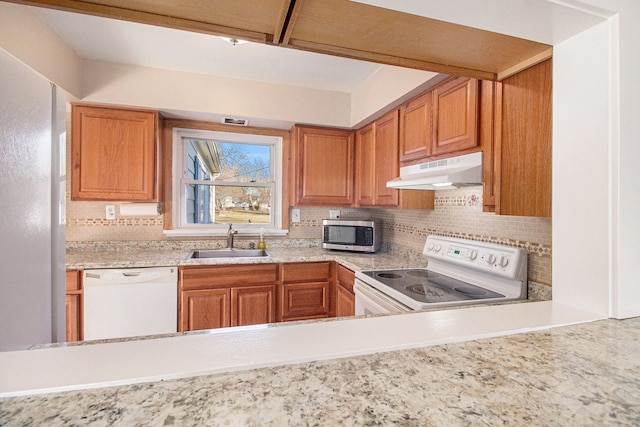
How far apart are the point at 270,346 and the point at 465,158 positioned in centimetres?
135

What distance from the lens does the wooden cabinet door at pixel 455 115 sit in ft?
4.99

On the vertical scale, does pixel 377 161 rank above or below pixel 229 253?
above

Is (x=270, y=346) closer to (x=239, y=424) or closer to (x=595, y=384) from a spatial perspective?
(x=239, y=424)

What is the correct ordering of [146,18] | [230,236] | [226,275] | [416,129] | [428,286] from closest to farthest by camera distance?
1. [146,18]
2. [428,286]
3. [416,129]
4. [226,275]
5. [230,236]

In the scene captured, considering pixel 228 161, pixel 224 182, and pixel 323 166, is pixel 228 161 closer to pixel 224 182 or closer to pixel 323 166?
pixel 224 182

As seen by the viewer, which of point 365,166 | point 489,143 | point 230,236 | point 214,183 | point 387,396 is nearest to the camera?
point 387,396

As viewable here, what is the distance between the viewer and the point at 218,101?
2561 mm

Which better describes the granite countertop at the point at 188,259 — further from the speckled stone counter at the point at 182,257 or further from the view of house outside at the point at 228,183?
the view of house outside at the point at 228,183

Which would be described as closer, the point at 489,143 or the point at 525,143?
the point at 525,143

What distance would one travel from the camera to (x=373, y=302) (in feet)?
5.87

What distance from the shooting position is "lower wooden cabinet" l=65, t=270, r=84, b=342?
209 centimetres

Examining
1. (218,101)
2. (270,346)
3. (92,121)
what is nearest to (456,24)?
(270,346)

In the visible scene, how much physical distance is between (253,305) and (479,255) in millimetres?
1707

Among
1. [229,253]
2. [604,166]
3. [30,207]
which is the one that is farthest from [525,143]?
[229,253]
